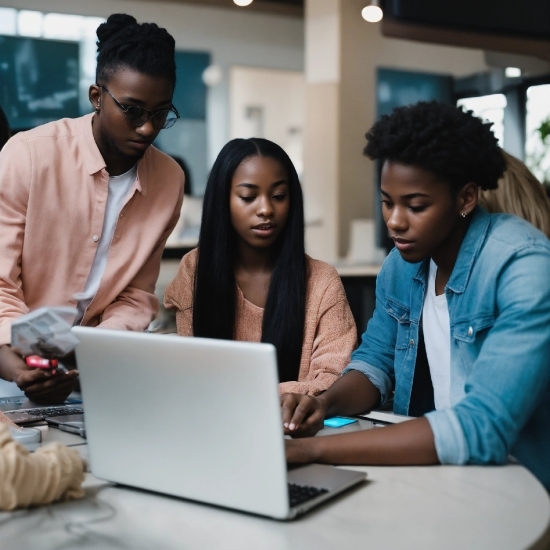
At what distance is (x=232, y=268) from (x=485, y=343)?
0.98m

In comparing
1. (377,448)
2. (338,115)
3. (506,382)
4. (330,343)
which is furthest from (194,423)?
(338,115)

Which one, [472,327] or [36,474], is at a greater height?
[472,327]

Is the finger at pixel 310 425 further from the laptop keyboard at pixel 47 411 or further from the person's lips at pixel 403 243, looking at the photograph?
the laptop keyboard at pixel 47 411

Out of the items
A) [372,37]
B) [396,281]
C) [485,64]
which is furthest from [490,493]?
[485,64]

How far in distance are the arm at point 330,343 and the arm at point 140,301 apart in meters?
0.48

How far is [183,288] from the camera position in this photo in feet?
7.37

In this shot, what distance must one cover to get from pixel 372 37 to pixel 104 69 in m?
4.80

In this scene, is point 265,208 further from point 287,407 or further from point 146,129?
point 287,407

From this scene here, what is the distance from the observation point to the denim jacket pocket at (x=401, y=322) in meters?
1.84

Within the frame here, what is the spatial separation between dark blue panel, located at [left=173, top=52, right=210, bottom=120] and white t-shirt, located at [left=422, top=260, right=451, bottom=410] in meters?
5.16

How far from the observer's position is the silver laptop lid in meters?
1.04

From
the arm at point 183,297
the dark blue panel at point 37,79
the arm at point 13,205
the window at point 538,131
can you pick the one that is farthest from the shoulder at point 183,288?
the window at point 538,131

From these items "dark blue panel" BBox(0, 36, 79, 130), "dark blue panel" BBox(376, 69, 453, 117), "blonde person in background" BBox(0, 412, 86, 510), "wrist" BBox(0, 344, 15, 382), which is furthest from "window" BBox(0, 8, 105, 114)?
"blonde person in background" BBox(0, 412, 86, 510)

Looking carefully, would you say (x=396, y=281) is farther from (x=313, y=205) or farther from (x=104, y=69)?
(x=313, y=205)
